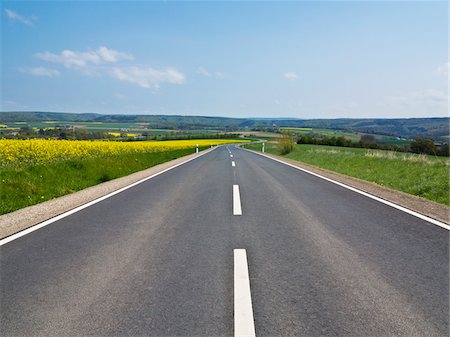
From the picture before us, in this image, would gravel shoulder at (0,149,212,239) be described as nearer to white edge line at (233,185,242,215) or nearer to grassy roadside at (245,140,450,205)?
white edge line at (233,185,242,215)

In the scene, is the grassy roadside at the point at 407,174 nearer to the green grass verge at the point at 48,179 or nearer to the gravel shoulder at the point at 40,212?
the gravel shoulder at the point at 40,212

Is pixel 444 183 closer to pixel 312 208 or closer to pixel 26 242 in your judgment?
pixel 312 208

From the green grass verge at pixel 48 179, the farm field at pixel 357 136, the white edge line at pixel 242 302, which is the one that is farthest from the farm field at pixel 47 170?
the farm field at pixel 357 136

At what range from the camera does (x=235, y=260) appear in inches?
171

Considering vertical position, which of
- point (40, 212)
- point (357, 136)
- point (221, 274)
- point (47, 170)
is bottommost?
point (357, 136)

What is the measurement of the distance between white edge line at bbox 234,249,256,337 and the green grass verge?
19.3 feet

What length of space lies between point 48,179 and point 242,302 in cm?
915

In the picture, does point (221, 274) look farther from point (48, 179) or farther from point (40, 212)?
point (48, 179)

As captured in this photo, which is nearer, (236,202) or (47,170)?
(236,202)

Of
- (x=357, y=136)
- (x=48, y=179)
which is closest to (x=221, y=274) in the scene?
(x=48, y=179)

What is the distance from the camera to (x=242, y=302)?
10.7 ft

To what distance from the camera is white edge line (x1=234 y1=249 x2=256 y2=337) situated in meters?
2.81

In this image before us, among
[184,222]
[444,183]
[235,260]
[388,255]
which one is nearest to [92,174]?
[184,222]

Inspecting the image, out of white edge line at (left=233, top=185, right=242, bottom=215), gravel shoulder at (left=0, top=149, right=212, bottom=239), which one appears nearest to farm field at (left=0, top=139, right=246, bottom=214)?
gravel shoulder at (left=0, top=149, right=212, bottom=239)
